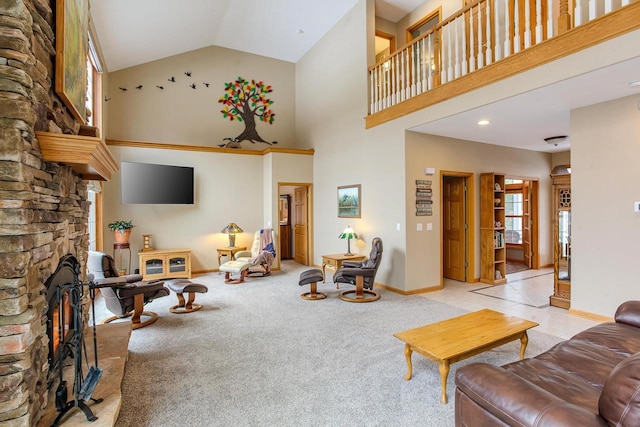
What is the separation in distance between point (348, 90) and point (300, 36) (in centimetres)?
207

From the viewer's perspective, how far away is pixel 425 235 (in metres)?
5.34

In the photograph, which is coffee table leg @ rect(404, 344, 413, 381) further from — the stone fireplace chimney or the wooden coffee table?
the stone fireplace chimney

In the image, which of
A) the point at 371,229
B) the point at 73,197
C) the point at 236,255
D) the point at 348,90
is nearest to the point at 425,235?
the point at 371,229

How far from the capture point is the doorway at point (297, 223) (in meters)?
7.80

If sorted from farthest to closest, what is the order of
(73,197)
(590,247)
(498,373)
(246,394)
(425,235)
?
(425,235), (590,247), (73,197), (246,394), (498,373)

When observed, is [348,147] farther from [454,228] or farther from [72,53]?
[72,53]

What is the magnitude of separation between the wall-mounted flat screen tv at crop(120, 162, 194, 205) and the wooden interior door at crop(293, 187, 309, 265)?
2.72 meters

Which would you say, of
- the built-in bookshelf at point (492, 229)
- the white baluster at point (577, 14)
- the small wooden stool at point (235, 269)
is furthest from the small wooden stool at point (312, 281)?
the white baluster at point (577, 14)

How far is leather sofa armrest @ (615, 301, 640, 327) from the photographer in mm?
2393

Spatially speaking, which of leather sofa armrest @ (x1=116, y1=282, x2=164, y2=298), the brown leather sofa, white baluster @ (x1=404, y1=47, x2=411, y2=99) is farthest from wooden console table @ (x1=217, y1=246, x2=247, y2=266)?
the brown leather sofa

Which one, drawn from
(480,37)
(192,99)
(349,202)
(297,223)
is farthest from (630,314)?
(192,99)

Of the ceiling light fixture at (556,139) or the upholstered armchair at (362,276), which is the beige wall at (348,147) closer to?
the upholstered armchair at (362,276)

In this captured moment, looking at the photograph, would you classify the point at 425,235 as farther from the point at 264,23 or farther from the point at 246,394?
the point at 264,23

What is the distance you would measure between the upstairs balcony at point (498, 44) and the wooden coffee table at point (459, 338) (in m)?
2.65
